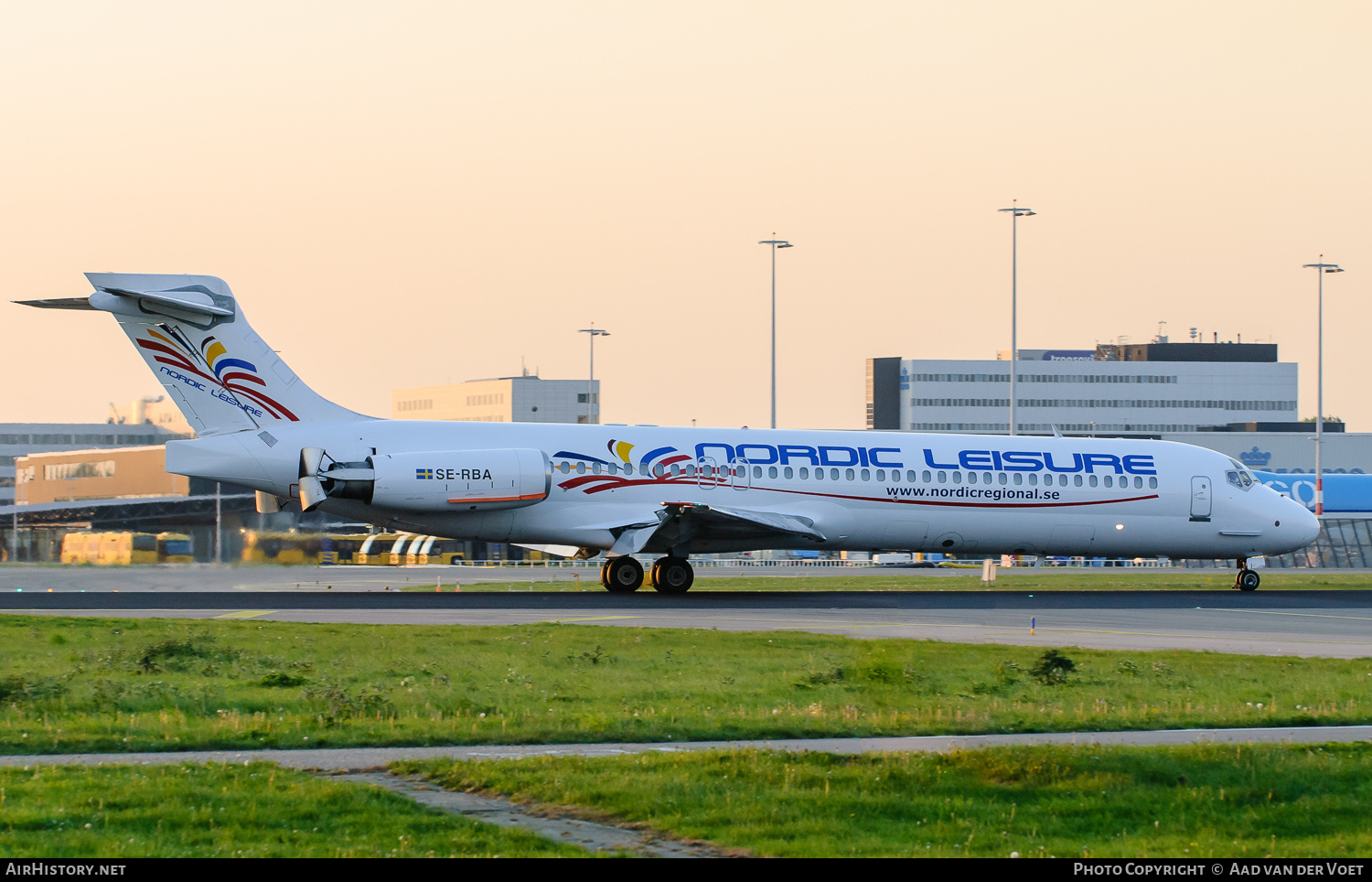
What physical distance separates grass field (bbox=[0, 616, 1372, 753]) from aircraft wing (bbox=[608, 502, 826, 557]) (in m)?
8.14

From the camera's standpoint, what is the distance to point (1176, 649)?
19.5 m

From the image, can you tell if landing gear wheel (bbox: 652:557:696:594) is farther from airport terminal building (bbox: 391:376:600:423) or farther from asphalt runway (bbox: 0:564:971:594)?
airport terminal building (bbox: 391:376:600:423)

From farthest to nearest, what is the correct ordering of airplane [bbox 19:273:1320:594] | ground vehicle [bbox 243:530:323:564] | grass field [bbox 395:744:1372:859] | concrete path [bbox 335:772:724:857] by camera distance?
ground vehicle [bbox 243:530:323:564], airplane [bbox 19:273:1320:594], grass field [bbox 395:744:1372:859], concrete path [bbox 335:772:724:857]

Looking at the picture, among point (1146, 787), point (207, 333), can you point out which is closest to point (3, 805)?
point (1146, 787)

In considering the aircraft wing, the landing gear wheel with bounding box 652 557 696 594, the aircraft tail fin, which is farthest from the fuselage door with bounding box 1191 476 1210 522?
the aircraft tail fin

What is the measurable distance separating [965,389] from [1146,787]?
380ft

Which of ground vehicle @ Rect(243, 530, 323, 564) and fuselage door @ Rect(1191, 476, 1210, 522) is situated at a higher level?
fuselage door @ Rect(1191, 476, 1210, 522)

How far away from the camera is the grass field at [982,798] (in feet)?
25.9

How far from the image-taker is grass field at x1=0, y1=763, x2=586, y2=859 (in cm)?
749

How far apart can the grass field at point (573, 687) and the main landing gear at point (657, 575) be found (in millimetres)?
9556

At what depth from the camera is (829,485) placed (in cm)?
3123

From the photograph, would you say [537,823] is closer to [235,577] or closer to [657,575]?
[657,575]

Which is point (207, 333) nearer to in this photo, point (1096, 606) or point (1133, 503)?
point (1096, 606)

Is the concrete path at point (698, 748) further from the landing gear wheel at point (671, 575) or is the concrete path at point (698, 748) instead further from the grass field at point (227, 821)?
the landing gear wheel at point (671, 575)
